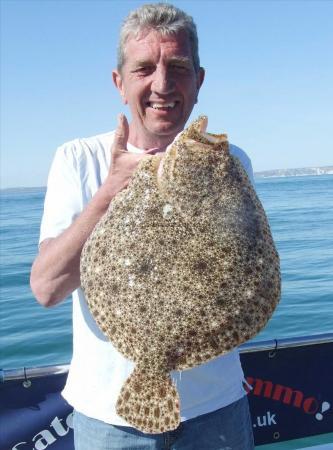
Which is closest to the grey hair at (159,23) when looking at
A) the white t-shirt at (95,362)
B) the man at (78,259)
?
the man at (78,259)

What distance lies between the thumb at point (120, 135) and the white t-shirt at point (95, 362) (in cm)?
56

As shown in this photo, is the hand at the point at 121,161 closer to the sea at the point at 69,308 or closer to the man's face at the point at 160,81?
the man's face at the point at 160,81

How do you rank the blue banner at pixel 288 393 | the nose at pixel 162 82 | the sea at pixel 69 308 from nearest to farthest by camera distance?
1. the nose at pixel 162 82
2. the blue banner at pixel 288 393
3. the sea at pixel 69 308

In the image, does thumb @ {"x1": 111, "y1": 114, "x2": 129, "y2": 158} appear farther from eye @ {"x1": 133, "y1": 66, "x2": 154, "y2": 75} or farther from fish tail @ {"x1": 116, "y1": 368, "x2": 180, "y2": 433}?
fish tail @ {"x1": 116, "y1": 368, "x2": 180, "y2": 433}

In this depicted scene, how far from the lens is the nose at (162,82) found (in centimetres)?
232

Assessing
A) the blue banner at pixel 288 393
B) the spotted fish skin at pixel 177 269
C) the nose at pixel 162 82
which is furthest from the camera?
the blue banner at pixel 288 393

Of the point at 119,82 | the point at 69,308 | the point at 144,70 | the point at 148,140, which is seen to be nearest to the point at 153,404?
the point at 148,140

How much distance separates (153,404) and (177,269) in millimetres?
549

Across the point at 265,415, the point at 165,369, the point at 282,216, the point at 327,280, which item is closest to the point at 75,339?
the point at 165,369

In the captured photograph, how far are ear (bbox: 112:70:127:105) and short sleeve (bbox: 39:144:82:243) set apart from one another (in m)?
0.38

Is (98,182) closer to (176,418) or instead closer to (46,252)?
(46,252)

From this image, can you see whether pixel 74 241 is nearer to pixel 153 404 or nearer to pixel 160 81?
pixel 153 404

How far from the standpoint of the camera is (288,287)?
1423 centimetres

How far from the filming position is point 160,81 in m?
2.32
